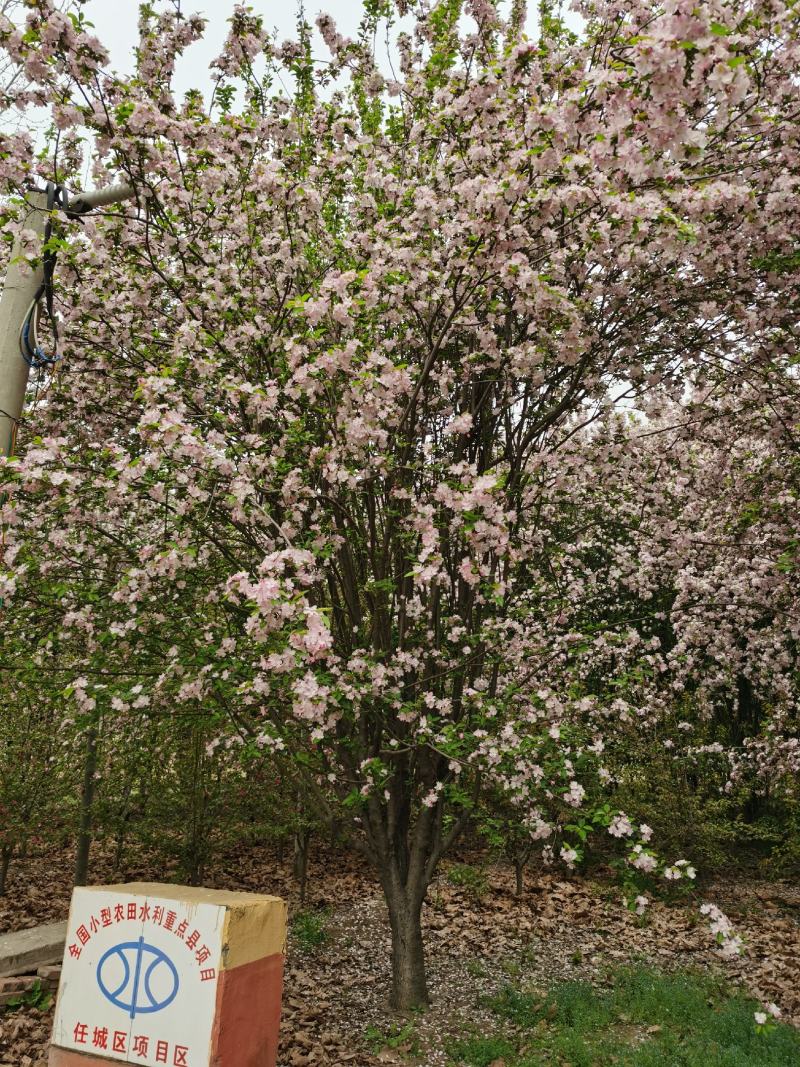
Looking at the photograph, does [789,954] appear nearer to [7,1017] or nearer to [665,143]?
[7,1017]

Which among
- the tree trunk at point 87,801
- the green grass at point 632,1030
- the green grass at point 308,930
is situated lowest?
the green grass at point 632,1030

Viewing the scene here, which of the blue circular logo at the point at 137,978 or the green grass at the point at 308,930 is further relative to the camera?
the green grass at the point at 308,930

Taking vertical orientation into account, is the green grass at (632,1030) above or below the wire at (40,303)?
below

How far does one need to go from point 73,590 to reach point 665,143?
455 centimetres

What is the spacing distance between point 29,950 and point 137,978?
3654mm

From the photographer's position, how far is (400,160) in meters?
6.39

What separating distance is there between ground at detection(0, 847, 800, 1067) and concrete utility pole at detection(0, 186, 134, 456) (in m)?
4.04

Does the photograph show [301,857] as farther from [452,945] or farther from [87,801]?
[87,801]

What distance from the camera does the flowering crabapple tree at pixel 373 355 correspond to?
460 centimetres

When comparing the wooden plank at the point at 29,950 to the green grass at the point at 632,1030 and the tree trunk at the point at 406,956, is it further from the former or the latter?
the green grass at the point at 632,1030

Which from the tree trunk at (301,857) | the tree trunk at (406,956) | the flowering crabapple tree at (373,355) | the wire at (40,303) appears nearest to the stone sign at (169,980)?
the flowering crabapple tree at (373,355)

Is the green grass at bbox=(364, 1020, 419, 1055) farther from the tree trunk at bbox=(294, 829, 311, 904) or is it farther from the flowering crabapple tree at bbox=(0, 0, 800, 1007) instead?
the tree trunk at bbox=(294, 829, 311, 904)

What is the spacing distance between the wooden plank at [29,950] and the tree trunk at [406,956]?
8.48ft

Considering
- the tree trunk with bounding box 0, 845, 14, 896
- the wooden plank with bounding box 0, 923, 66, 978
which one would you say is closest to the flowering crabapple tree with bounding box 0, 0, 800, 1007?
the wooden plank with bounding box 0, 923, 66, 978
